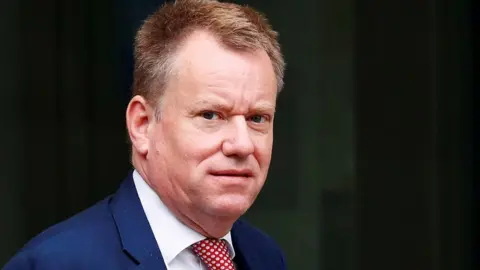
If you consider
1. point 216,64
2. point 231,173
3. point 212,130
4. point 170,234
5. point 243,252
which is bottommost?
point 243,252

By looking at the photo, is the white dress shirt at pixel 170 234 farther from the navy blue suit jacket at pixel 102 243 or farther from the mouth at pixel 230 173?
the mouth at pixel 230 173

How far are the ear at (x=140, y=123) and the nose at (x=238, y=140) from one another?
244mm

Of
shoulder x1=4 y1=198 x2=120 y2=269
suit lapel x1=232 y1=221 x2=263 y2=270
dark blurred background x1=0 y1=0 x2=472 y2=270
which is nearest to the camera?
shoulder x1=4 y1=198 x2=120 y2=269

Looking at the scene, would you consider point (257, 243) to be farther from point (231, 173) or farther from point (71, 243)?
point (71, 243)

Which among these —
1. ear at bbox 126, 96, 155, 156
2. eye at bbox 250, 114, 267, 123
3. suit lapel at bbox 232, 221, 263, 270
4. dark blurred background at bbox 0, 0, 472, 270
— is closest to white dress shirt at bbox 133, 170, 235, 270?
ear at bbox 126, 96, 155, 156

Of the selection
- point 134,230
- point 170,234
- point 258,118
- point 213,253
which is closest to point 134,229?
point 134,230

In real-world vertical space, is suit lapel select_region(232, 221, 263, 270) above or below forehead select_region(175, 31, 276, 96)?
below

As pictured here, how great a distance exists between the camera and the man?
2.93 m

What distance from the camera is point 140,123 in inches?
121

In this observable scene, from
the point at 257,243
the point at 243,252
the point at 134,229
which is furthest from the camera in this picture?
the point at 257,243

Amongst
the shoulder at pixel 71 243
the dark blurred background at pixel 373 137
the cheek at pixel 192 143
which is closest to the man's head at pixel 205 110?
the cheek at pixel 192 143

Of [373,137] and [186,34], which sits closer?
[186,34]

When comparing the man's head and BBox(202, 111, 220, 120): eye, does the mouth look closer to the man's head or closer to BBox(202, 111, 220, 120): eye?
the man's head

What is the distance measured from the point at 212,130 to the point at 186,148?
0.28ft
